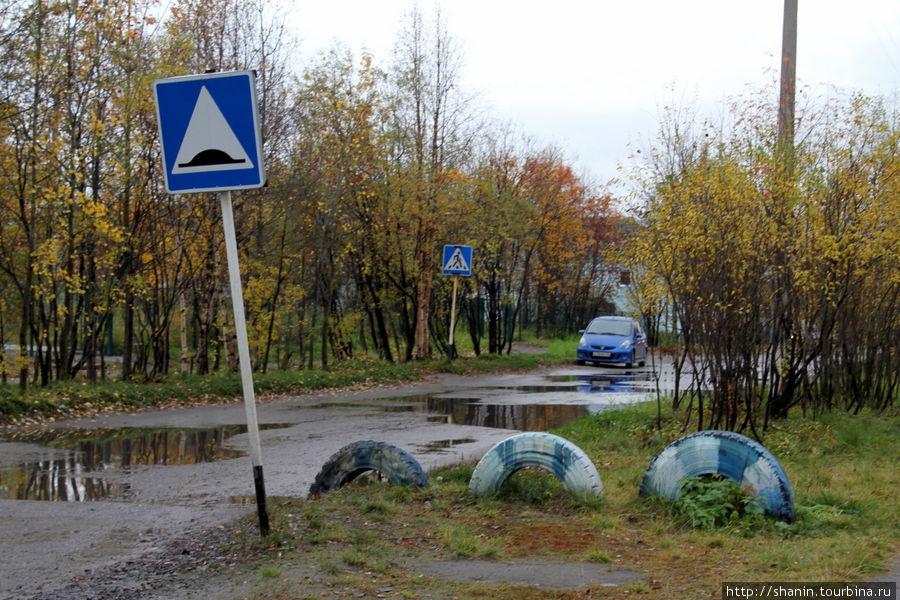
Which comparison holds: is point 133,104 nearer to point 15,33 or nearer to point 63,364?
point 15,33

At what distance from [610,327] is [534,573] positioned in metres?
25.1

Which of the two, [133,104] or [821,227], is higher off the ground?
[133,104]

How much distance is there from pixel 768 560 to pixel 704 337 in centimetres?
515

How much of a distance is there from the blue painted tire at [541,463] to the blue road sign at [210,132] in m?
2.89

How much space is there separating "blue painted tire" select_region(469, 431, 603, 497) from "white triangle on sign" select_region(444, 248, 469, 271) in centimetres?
1649

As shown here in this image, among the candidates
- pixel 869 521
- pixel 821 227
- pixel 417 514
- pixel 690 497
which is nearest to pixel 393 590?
pixel 417 514

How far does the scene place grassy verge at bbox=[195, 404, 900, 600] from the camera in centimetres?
469

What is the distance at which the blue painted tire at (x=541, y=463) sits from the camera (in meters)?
6.68

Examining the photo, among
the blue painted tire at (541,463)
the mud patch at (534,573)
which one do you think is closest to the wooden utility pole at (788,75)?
the blue painted tire at (541,463)

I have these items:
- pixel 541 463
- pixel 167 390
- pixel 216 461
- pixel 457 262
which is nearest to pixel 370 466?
pixel 541 463


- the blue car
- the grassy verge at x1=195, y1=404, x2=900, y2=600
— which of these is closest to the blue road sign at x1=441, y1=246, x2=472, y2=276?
the blue car

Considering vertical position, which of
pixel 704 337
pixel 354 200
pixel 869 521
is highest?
pixel 354 200

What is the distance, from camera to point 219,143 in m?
5.62

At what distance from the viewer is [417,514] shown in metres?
6.38
